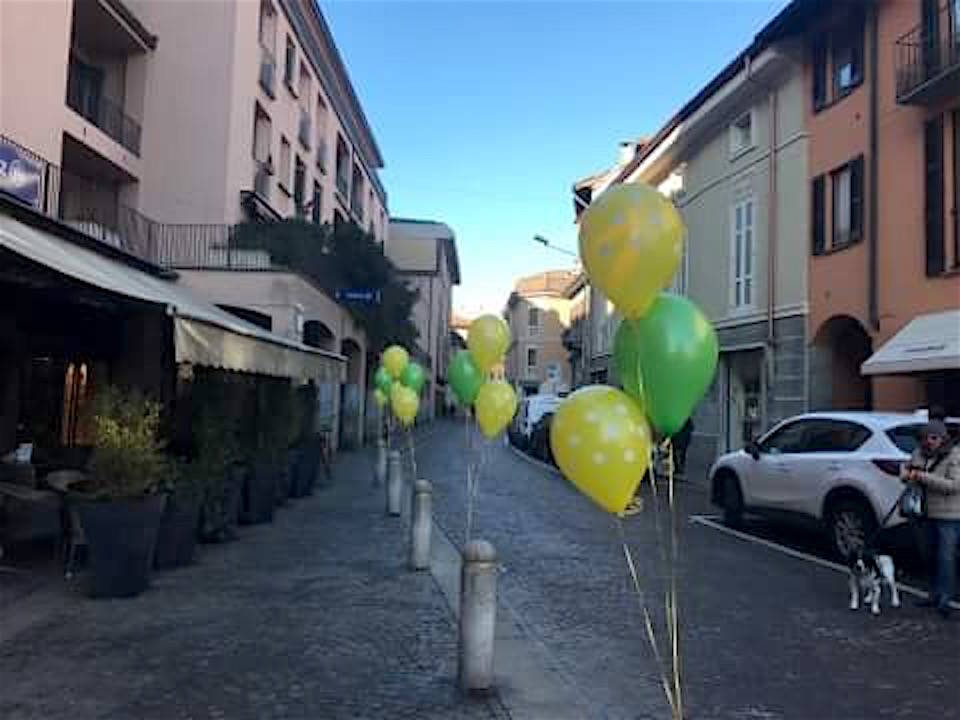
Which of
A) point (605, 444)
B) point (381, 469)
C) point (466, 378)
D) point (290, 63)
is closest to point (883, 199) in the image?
point (466, 378)

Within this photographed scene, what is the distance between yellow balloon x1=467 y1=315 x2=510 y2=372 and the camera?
32.2 ft

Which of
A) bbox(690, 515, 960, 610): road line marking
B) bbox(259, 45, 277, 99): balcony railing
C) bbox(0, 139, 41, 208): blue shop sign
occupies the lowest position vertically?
bbox(690, 515, 960, 610): road line marking

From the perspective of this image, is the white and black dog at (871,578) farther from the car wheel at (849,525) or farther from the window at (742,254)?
the window at (742,254)

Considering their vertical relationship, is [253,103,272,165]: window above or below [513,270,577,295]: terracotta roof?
below

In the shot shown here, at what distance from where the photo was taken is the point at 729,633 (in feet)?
20.8

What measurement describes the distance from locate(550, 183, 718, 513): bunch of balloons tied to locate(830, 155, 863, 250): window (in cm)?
1430

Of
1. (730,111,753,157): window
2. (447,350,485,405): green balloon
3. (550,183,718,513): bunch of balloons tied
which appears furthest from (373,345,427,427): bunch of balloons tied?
(550,183,718,513): bunch of balloons tied

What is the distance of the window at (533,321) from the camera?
2948 inches

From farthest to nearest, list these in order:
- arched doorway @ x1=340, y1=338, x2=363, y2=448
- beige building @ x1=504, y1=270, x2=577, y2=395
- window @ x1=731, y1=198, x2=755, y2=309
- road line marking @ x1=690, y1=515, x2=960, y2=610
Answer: beige building @ x1=504, y1=270, x2=577, y2=395
arched doorway @ x1=340, y1=338, x2=363, y2=448
window @ x1=731, y1=198, x2=755, y2=309
road line marking @ x1=690, y1=515, x2=960, y2=610

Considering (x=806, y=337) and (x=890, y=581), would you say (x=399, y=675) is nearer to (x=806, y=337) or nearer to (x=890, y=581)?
(x=890, y=581)

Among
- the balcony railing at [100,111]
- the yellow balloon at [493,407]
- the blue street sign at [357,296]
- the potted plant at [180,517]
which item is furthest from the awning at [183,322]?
the balcony railing at [100,111]

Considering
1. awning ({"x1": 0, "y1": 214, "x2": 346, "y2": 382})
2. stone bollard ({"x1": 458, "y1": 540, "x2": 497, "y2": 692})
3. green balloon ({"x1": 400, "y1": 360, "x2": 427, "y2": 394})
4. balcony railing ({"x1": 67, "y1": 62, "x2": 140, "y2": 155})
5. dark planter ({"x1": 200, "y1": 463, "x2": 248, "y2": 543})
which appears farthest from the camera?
balcony railing ({"x1": 67, "y1": 62, "x2": 140, "y2": 155})

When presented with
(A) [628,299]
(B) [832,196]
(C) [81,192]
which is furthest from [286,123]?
(A) [628,299]

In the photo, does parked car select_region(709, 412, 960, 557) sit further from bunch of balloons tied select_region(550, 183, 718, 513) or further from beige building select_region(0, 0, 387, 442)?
beige building select_region(0, 0, 387, 442)
